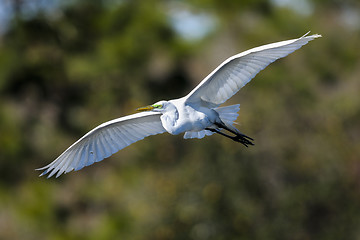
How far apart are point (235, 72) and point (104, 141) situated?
4.10 feet

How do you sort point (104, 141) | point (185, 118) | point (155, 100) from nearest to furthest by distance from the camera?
1. point (185, 118)
2. point (104, 141)
3. point (155, 100)

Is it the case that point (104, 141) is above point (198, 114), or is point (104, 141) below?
above

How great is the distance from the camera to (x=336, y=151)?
12539mm

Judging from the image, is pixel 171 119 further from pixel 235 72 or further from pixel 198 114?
pixel 235 72

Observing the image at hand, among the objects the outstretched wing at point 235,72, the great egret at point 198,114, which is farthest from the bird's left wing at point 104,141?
the outstretched wing at point 235,72

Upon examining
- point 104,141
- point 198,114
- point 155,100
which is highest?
point 155,100

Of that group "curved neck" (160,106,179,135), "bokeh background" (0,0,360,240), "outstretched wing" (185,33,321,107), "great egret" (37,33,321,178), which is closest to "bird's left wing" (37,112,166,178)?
"great egret" (37,33,321,178)

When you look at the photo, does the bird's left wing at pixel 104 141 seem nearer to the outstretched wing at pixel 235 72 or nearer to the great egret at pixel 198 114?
the great egret at pixel 198 114

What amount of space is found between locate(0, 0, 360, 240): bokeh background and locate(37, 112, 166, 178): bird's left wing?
15.9 feet

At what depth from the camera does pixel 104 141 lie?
17.5 feet

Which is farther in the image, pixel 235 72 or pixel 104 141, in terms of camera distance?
pixel 104 141

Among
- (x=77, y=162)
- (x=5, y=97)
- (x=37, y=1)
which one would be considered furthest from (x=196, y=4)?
(x=77, y=162)

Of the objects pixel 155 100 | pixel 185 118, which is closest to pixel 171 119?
pixel 185 118

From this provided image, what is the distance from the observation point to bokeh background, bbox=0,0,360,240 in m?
11.1
